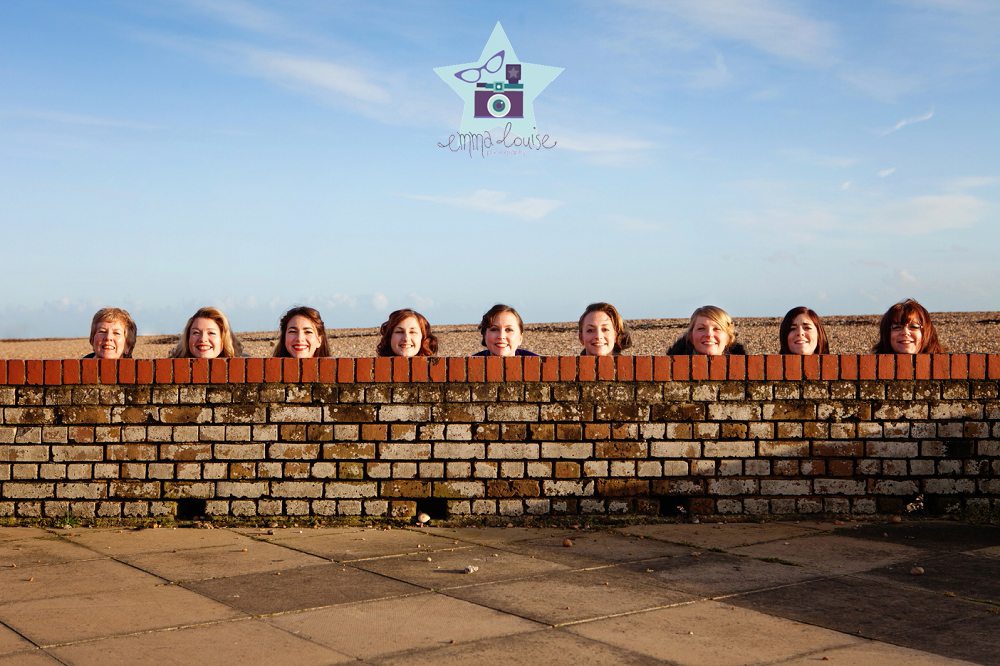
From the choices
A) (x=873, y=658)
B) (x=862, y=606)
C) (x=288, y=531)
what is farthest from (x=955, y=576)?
(x=288, y=531)

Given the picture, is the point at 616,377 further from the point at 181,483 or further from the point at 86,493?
the point at 86,493

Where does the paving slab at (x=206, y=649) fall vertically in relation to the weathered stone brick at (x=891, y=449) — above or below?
below

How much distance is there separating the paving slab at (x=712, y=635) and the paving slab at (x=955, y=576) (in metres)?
1.05

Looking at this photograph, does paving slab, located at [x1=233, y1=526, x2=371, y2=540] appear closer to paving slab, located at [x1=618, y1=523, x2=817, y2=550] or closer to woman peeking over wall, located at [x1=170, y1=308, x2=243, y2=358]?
woman peeking over wall, located at [x1=170, y1=308, x2=243, y2=358]

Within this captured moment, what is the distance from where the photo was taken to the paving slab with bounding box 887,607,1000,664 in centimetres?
338

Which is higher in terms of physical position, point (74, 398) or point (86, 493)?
point (74, 398)

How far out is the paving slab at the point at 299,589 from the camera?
3961mm

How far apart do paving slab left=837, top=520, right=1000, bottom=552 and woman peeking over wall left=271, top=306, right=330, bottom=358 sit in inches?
147

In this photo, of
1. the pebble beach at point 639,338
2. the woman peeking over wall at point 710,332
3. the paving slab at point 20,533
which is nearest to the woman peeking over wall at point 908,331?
the woman peeking over wall at point 710,332

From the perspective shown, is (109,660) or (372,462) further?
(372,462)

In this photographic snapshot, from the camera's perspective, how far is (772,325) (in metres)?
18.1

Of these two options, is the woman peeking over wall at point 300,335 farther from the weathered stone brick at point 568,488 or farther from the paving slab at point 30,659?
the paving slab at point 30,659

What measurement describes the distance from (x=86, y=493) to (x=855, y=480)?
17.1 ft

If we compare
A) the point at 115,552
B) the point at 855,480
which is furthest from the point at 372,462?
the point at 855,480
